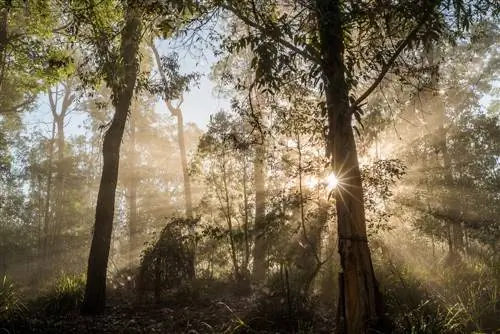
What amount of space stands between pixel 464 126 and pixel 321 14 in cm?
1504

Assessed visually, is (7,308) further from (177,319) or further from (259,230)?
(259,230)

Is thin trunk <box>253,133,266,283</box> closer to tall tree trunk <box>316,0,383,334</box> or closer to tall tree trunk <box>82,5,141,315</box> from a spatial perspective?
tall tree trunk <box>82,5,141,315</box>

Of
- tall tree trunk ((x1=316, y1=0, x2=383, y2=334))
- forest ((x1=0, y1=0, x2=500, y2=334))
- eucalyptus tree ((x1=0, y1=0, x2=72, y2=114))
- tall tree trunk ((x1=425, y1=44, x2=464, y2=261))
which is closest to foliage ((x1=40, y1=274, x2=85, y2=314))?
forest ((x1=0, y1=0, x2=500, y2=334))

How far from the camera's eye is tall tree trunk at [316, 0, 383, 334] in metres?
5.20

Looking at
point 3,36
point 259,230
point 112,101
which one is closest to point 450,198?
point 259,230

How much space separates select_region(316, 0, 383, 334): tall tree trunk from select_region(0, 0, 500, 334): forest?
2 centimetres

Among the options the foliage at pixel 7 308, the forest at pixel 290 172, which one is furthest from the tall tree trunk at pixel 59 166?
the foliage at pixel 7 308

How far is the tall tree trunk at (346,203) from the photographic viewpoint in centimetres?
520

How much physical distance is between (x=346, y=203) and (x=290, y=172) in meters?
5.41

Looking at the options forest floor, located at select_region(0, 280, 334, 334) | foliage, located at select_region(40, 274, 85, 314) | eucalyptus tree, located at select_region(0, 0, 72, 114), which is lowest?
forest floor, located at select_region(0, 280, 334, 334)

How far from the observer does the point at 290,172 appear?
10891 millimetres

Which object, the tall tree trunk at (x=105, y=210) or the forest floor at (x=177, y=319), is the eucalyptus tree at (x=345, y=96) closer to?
the forest floor at (x=177, y=319)

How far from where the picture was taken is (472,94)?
2116cm

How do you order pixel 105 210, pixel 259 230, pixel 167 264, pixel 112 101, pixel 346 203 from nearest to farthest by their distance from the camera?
pixel 346 203 → pixel 112 101 → pixel 105 210 → pixel 167 264 → pixel 259 230
